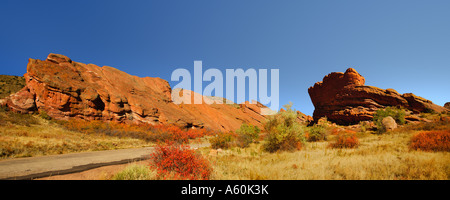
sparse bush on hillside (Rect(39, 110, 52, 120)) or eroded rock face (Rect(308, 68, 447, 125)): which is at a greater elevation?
eroded rock face (Rect(308, 68, 447, 125))

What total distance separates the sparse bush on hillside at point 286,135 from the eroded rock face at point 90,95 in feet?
83.9

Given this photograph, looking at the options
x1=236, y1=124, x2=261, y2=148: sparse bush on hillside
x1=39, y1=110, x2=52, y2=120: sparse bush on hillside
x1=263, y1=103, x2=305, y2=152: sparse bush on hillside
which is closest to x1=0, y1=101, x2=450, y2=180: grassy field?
x1=236, y1=124, x2=261, y2=148: sparse bush on hillside

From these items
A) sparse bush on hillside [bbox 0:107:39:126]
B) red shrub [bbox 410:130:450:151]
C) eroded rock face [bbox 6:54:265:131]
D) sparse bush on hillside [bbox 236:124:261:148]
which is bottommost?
sparse bush on hillside [bbox 236:124:261:148]

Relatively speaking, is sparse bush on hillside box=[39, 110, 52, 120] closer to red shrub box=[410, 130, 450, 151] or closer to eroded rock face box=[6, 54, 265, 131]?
eroded rock face box=[6, 54, 265, 131]

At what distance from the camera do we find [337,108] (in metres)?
48.8

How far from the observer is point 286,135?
35.1 ft

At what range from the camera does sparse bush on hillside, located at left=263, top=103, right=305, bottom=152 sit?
10477 millimetres

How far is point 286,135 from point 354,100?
4883 centimetres

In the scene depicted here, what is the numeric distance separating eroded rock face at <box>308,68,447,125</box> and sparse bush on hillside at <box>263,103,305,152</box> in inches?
1685

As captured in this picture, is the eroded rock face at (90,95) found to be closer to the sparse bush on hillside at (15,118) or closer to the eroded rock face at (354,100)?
the sparse bush on hillside at (15,118)

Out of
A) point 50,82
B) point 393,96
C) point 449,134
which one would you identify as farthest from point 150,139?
point 393,96

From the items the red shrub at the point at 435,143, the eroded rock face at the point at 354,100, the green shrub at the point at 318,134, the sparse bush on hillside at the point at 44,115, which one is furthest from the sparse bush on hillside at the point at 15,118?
the eroded rock face at the point at 354,100

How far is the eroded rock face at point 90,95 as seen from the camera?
1988 cm
